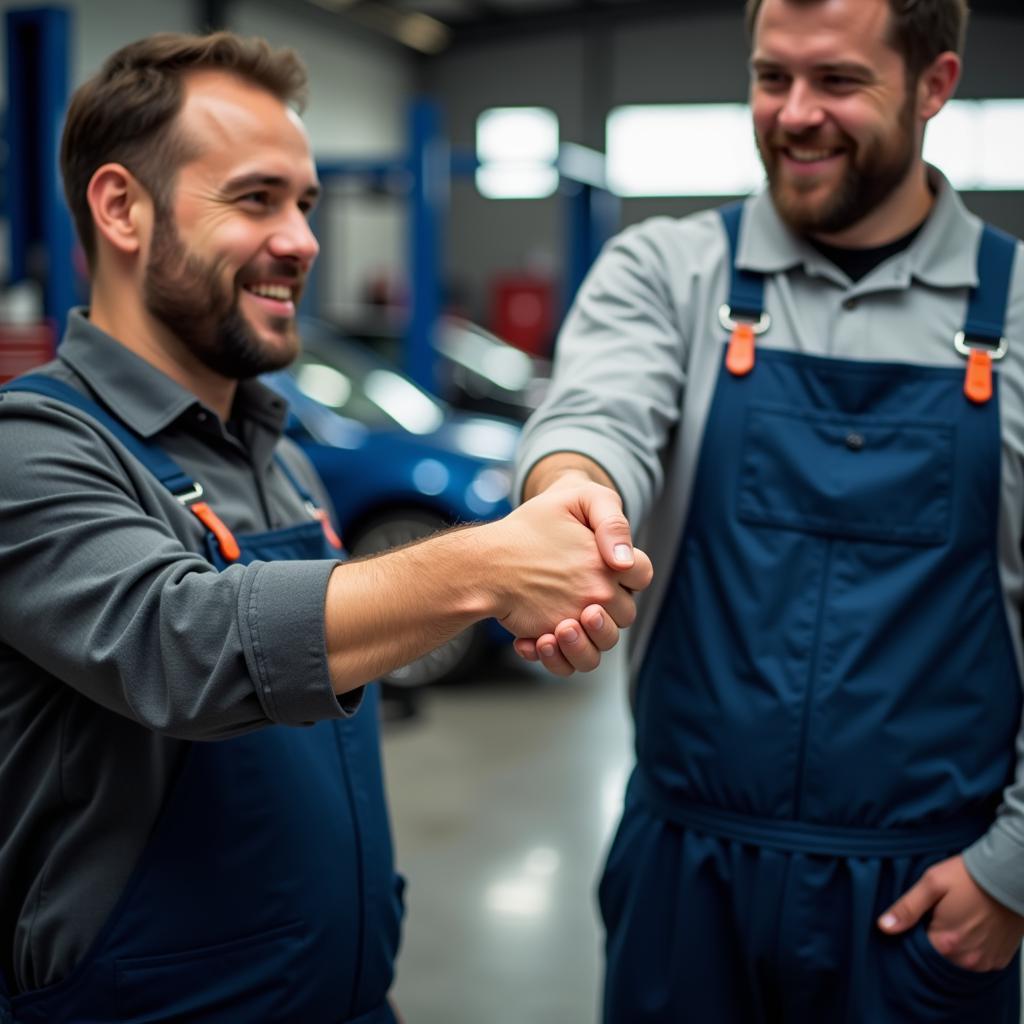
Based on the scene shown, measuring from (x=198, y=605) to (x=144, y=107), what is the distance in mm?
682

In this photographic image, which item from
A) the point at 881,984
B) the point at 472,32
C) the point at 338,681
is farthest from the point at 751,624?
the point at 472,32

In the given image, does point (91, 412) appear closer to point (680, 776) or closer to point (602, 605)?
point (602, 605)

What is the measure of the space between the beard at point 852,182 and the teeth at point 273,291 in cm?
64

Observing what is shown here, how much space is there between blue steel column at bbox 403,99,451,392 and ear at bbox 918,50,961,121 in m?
4.51

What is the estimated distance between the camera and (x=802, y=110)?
1562 mm

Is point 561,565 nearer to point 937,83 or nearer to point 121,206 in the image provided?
point 121,206

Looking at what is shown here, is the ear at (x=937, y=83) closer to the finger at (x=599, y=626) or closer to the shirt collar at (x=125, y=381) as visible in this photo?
the finger at (x=599, y=626)

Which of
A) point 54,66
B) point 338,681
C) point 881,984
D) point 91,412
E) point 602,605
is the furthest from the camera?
point 54,66

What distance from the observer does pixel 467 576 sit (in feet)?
3.87

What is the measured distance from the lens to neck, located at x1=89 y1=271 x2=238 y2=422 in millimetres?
1508

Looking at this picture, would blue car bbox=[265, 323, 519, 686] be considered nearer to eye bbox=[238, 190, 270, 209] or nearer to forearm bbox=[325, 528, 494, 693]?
eye bbox=[238, 190, 270, 209]

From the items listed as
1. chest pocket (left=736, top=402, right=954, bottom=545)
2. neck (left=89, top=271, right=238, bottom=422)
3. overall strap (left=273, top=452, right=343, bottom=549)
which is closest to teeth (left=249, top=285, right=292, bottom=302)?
neck (left=89, top=271, right=238, bottom=422)

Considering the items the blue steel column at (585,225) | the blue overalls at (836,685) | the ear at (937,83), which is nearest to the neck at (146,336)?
the blue overalls at (836,685)

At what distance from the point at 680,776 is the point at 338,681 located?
0.61m
